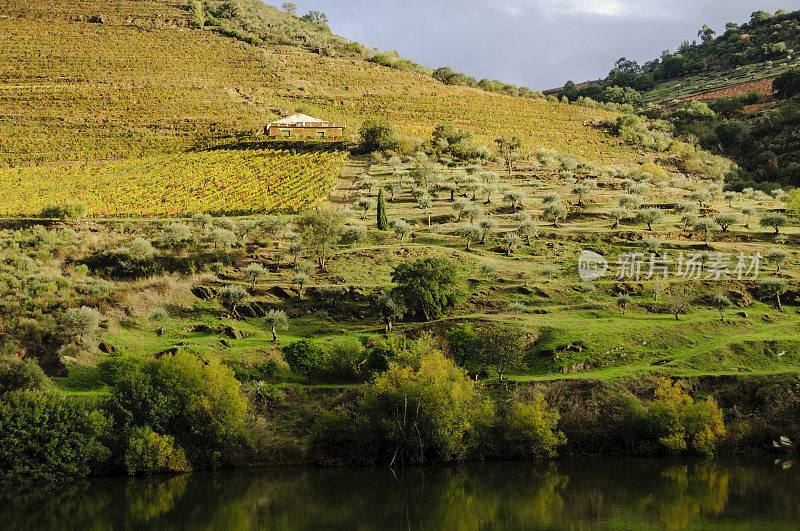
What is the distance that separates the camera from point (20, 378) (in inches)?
1588

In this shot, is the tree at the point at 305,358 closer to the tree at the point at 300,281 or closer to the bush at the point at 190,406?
the bush at the point at 190,406

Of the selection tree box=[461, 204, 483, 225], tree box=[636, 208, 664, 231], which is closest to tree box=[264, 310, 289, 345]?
tree box=[461, 204, 483, 225]

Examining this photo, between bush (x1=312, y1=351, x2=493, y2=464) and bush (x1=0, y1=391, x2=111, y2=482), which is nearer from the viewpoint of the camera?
bush (x1=0, y1=391, x2=111, y2=482)

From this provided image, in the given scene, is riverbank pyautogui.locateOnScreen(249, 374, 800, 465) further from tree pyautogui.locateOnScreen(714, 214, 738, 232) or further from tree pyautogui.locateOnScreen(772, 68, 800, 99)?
tree pyautogui.locateOnScreen(772, 68, 800, 99)

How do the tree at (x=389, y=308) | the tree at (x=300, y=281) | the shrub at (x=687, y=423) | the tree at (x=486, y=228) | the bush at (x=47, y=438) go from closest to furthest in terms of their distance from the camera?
1. the bush at (x=47, y=438)
2. the shrub at (x=687, y=423)
3. the tree at (x=389, y=308)
4. the tree at (x=300, y=281)
5. the tree at (x=486, y=228)

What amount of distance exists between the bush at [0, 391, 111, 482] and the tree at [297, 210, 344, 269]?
24.8 meters

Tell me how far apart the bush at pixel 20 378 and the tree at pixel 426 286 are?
78.4 feet

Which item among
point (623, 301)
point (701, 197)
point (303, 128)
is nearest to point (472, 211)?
point (623, 301)

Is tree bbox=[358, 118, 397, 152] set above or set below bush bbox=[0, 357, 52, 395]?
above

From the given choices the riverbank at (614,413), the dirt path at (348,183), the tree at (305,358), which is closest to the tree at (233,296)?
the tree at (305,358)

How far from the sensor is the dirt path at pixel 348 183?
78625mm

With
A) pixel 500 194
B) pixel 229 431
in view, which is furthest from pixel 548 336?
pixel 500 194

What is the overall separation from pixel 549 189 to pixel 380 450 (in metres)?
51.9

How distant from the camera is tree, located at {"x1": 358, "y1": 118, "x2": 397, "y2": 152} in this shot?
329ft
